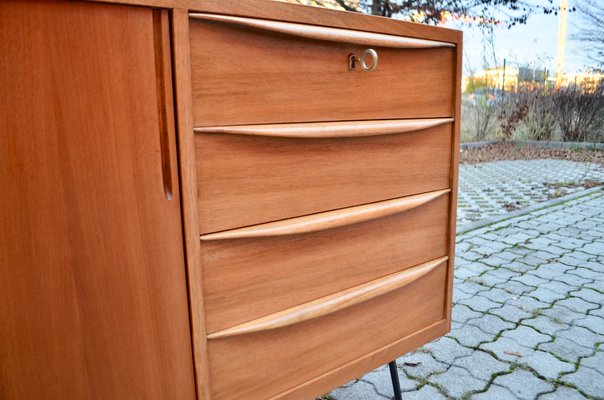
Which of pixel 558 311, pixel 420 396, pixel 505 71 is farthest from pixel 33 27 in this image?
pixel 505 71

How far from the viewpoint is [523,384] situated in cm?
179

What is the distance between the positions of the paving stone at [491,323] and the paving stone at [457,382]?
43cm

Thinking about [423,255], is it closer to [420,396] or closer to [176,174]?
[420,396]

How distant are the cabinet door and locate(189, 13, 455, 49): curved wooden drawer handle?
0.13 m

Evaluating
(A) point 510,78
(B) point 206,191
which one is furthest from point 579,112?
(B) point 206,191

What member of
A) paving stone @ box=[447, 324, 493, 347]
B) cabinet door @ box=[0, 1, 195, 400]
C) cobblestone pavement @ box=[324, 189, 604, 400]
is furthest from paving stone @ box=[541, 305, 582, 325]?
cabinet door @ box=[0, 1, 195, 400]

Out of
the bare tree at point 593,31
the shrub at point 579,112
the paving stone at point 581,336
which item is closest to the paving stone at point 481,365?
the paving stone at point 581,336

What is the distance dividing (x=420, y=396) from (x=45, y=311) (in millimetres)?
1410

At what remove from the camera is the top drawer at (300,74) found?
867mm

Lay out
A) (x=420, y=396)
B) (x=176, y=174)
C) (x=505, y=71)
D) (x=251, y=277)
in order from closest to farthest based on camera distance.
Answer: (x=176, y=174) < (x=251, y=277) < (x=420, y=396) < (x=505, y=71)

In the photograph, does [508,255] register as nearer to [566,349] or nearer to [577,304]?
[577,304]

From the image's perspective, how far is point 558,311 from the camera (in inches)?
95.0

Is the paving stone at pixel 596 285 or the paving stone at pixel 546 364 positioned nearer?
the paving stone at pixel 546 364

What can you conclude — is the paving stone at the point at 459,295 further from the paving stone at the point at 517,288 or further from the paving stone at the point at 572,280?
the paving stone at the point at 572,280
